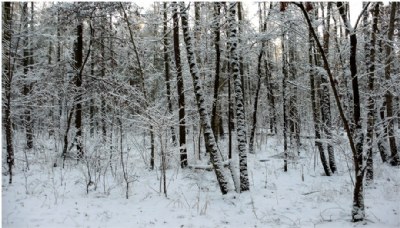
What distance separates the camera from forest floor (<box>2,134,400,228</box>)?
6438 millimetres

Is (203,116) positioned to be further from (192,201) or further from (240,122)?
(192,201)

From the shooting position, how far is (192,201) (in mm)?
7793

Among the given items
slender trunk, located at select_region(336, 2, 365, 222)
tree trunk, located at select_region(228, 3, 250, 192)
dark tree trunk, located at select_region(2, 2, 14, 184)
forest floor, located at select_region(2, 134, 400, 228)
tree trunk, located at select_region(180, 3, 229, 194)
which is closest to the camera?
slender trunk, located at select_region(336, 2, 365, 222)

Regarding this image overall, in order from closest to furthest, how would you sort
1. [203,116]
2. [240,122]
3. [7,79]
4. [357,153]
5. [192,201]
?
[357,153], [192,201], [203,116], [240,122], [7,79]

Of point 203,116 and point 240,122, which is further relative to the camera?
point 240,122

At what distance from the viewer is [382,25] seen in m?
→ 13.7

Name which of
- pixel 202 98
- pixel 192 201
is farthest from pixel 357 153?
pixel 192 201

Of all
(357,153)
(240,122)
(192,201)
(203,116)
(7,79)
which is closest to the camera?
(357,153)

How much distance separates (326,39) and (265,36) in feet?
7.14

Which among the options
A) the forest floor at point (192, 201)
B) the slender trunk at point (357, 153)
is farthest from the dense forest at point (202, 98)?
the forest floor at point (192, 201)

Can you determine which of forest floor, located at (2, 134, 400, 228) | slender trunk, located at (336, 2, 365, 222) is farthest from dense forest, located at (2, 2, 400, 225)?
forest floor, located at (2, 134, 400, 228)

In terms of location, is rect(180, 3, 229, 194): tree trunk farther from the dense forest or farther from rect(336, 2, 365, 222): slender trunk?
rect(336, 2, 365, 222): slender trunk

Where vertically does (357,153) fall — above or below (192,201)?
above

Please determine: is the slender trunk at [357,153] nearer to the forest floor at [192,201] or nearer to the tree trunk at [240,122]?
the forest floor at [192,201]
